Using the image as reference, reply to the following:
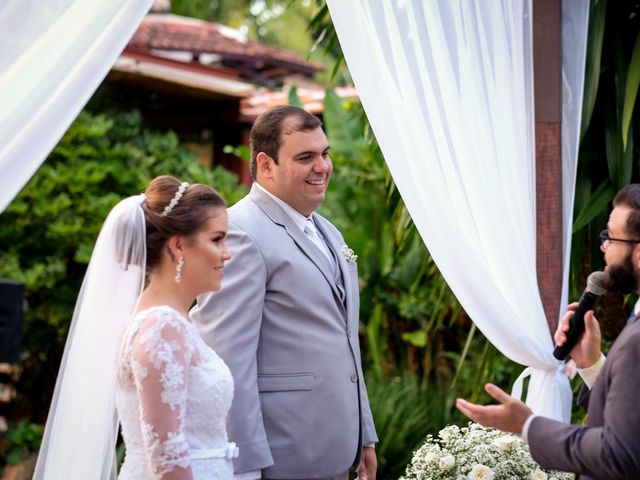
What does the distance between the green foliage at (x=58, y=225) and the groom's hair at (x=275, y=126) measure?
382 cm

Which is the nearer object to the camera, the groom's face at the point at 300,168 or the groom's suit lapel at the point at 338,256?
the groom's face at the point at 300,168

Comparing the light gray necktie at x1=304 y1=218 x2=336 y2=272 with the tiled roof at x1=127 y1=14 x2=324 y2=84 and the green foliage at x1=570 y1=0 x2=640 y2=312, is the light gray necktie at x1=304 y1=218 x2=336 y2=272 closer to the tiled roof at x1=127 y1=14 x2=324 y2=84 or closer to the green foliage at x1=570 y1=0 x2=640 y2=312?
the green foliage at x1=570 y1=0 x2=640 y2=312

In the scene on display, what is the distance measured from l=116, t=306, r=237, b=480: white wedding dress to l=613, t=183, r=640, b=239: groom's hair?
Answer: 1.00 meters

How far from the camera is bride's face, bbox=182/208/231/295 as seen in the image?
226 centimetres

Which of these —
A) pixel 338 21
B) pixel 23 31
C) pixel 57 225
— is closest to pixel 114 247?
pixel 23 31

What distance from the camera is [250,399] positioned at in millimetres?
2521

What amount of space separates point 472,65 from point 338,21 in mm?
491

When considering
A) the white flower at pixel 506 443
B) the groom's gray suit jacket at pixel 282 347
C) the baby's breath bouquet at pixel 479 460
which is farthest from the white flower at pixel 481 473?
the groom's gray suit jacket at pixel 282 347

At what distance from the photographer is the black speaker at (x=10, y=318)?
2441mm

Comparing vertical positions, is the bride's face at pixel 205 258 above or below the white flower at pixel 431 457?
above

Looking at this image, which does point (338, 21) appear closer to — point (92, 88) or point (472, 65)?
point (472, 65)

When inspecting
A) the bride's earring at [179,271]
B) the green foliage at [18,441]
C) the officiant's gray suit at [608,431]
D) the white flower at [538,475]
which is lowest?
the green foliage at [18,441]

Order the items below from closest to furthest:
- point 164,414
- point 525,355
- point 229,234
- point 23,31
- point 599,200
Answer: point 164,414, point 23,31, point 229,234, point 525,355, point 599,200

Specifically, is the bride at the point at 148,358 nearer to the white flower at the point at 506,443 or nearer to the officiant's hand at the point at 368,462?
the officiant's hand at the point at 368,462
